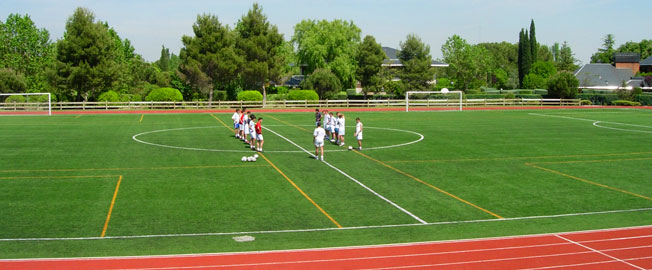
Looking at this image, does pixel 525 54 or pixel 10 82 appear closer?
pixel 10 82

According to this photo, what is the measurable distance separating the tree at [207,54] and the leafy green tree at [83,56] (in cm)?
964

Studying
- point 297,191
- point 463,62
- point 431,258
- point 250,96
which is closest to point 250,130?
point 297,191

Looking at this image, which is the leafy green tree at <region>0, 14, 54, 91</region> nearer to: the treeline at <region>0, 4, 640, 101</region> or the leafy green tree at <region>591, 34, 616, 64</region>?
the treeline at <region>0, 4, 640, 101</region>

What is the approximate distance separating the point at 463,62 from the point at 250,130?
80.3 meters

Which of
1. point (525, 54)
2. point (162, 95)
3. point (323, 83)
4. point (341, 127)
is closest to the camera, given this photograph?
point (341, 127)

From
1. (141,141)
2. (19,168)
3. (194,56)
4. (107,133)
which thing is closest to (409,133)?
(141,141)

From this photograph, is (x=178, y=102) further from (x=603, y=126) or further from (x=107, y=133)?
(x=603, y=126)

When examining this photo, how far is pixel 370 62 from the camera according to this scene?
9012 cm

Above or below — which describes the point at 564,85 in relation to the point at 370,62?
below

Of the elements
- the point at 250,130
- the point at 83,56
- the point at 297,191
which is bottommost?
the point at 297,191

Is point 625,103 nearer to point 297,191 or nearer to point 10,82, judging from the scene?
point 297,191

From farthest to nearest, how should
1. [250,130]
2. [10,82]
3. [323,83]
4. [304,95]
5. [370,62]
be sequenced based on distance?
[370,62]
[323,83]
[304,95]
[10,82]
[250,130]

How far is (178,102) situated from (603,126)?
Answer: 4502 centimetres

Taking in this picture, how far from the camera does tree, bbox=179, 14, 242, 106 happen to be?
75.6 m
